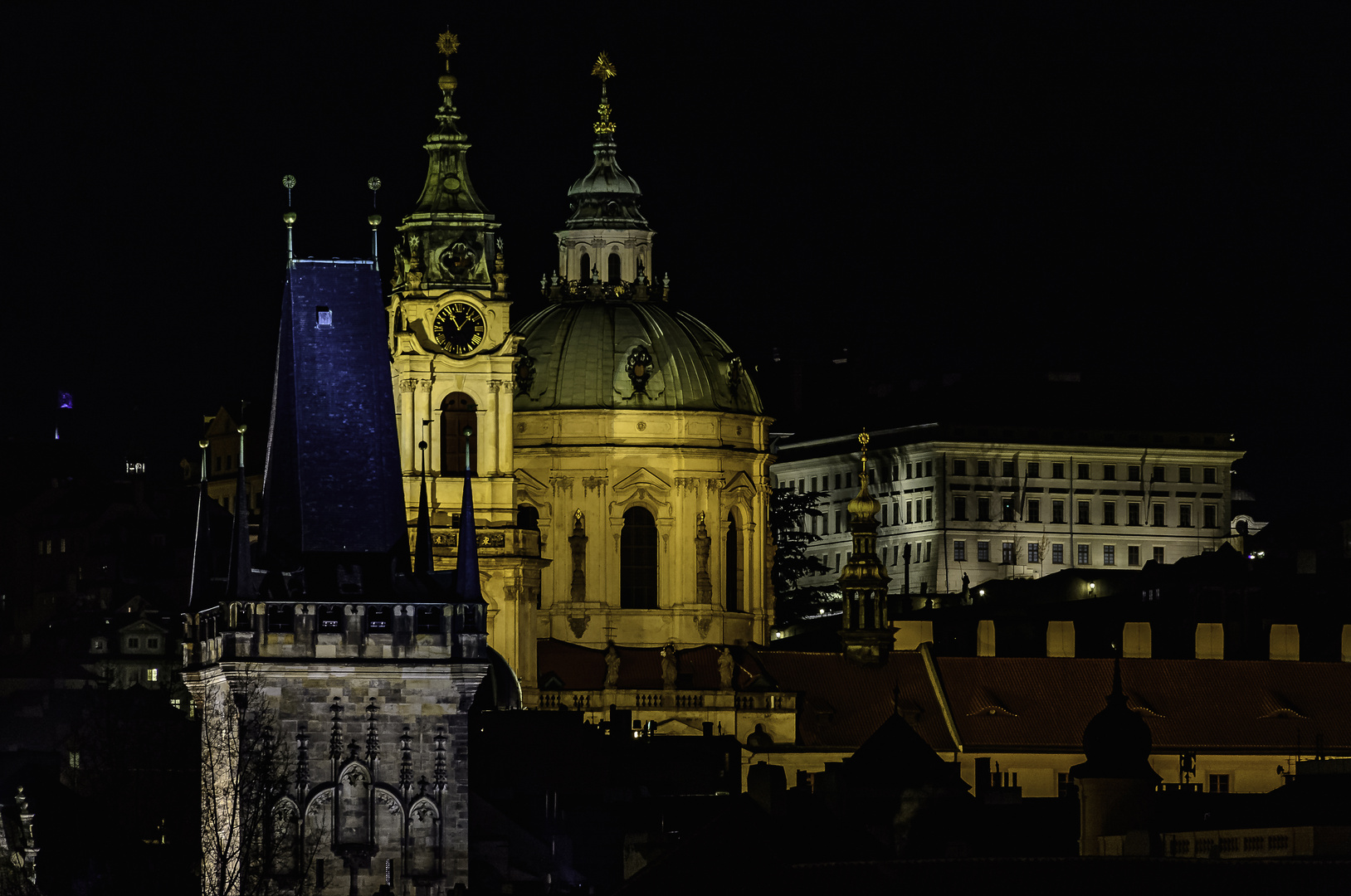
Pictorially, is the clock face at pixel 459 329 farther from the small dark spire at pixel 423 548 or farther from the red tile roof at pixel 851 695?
the small dark spire at pixel 423 548

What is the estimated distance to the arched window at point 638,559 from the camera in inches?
6836

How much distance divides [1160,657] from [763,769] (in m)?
73.7

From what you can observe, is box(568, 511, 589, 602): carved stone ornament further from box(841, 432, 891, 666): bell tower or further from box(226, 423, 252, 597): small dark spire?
box(226, 423, 252, 597): small dark spire

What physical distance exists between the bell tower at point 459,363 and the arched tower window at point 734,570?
13352 millimetres

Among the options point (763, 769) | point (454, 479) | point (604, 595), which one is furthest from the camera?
point (604, 595)

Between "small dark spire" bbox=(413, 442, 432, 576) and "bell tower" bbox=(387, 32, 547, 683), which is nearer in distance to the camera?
"small dark spire" bbox=(413, 442, 432, 576)

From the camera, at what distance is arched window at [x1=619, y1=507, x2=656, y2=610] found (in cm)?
17362

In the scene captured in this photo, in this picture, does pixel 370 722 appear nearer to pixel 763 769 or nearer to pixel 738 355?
pixel 763 769

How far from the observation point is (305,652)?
330 ft

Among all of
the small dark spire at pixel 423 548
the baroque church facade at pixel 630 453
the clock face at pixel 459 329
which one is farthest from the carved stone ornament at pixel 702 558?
the small dark spire at pixel 423 548

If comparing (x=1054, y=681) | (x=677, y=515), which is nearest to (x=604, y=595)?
(x=677, y=515)

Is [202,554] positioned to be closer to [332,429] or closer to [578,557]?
[332,429]

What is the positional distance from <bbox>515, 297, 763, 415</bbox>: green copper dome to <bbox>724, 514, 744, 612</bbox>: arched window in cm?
478

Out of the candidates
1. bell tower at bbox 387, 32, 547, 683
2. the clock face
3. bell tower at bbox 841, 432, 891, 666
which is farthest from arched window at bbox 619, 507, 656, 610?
the clock face
